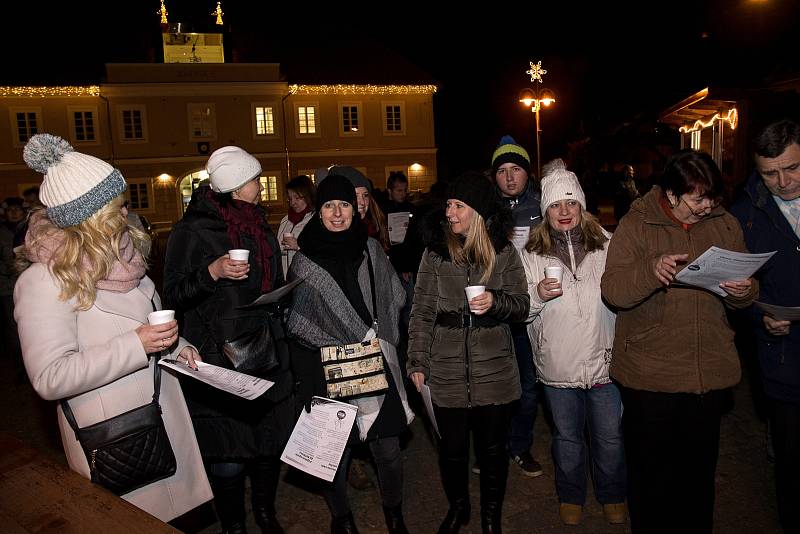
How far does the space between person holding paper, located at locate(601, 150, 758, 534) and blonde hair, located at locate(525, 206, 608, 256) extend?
380 millimetres

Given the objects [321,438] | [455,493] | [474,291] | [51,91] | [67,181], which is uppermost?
[51,91]

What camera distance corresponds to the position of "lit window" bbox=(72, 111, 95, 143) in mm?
31328

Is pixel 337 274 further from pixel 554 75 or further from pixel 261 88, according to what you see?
pixel 554 75

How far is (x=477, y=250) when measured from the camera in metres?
3.62

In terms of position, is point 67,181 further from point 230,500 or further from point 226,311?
point 230,500

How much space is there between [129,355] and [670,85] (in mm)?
34229

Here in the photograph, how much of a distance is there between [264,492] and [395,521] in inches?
35.6

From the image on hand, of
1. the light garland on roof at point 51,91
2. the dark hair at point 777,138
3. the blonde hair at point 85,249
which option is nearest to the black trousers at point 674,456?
the dark hair at point 777,138

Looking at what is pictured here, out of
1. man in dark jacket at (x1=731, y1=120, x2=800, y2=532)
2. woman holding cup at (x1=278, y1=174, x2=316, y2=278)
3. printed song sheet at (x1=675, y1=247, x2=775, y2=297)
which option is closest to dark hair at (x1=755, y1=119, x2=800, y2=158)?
man in dark jacket at (x1=731, y1=120, x2=800, y2=532)

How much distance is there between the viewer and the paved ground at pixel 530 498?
3.82m

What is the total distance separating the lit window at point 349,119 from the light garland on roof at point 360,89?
3.04 ft

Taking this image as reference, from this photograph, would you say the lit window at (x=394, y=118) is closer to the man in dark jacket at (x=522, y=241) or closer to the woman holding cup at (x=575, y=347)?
the man in dark jacket at (x=522, y=241)

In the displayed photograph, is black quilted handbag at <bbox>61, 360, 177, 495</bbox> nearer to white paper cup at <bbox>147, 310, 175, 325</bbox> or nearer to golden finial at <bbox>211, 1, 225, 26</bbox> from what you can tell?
white paper cup at <bbox>147, 310, 175, 325</bbox>

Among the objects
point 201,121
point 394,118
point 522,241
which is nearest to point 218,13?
point 201,121
